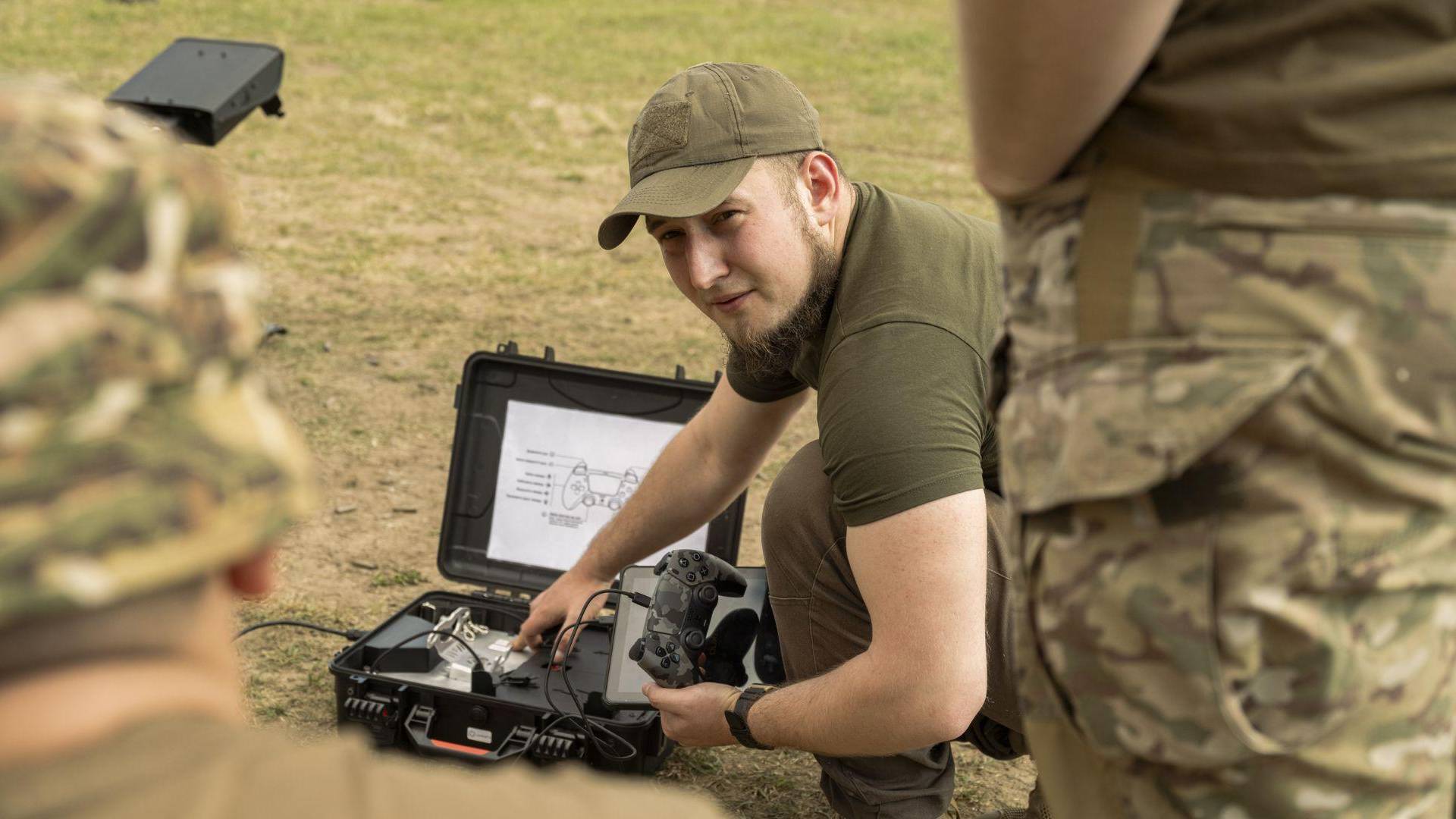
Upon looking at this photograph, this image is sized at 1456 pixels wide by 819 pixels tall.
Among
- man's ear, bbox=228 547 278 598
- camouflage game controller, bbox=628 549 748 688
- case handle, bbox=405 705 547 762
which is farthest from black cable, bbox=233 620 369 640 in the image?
man's ear, bbox=228 547 278 598

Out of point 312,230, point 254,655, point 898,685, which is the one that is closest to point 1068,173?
point 898,685

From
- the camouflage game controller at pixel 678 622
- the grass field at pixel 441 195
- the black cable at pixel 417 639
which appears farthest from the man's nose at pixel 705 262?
the grass field at pixel 441 195

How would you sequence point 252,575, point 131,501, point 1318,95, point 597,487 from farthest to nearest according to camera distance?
point 597,487 → point 1318,95 → point 252,575 → point 131,501

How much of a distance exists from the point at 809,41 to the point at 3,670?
1172cm

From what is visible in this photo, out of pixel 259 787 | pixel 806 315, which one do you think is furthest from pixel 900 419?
pixel 259 787

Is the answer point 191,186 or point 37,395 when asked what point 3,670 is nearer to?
point 37,395

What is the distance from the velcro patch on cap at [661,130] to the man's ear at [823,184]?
23 centimetres

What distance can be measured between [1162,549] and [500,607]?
2.23 m

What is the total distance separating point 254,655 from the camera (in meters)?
3.23

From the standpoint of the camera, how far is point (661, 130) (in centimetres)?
245

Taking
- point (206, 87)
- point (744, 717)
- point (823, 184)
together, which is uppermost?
point (823, 184)

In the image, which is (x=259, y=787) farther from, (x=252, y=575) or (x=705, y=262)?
(x=705, y=262)

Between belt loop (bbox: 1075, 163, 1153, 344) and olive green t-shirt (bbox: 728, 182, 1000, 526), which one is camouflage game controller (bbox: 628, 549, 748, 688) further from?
belt loop (bbox: 1075, 163, 1153, 344)

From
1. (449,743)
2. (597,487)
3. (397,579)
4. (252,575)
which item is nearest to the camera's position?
(252,575)
